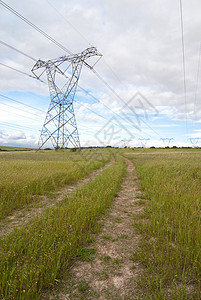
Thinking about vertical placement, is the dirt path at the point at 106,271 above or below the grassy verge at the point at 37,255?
below

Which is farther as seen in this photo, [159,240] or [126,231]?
[126,231]

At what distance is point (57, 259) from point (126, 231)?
2.17 meters

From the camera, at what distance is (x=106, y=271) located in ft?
9.55

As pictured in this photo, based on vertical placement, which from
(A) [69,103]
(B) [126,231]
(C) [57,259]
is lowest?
(B) [126,231]

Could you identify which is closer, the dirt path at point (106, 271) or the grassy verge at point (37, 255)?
the grassy verge at point (37, 255)

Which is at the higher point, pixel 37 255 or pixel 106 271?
pixel 37 255

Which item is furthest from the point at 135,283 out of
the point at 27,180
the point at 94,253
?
the point at 27,180

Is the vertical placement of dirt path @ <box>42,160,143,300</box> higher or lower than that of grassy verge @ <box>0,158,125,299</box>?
lower

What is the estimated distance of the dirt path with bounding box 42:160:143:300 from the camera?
2.43m

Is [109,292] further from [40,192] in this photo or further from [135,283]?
[40,192]

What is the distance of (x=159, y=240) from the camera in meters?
3.74

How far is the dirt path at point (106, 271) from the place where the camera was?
243 cm

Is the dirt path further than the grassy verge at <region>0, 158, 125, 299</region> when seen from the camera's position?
Yes

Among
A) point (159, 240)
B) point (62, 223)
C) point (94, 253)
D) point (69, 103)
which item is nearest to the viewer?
point (94, 253)
